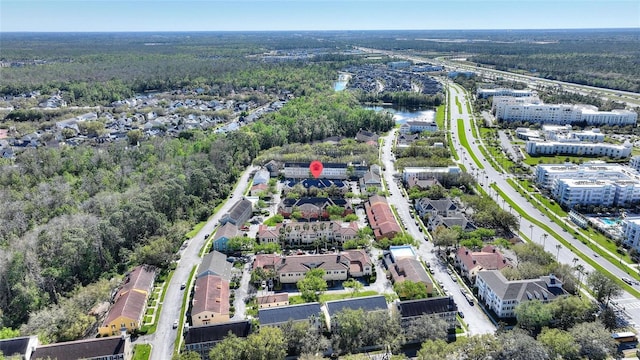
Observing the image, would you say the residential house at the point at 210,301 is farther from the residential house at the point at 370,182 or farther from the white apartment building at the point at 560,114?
the white apartment building at the point at 560,114

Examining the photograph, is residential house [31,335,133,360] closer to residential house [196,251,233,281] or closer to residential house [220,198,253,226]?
residential house [196,251,233,281]

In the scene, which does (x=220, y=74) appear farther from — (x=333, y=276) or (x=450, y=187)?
(x=333, y=276)

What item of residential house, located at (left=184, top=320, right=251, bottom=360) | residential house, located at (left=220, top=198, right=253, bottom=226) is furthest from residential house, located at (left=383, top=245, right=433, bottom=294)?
residential house, located at (left=220, top=198, right=253, bottom=226)

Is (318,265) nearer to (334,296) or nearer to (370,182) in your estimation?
(334,296)

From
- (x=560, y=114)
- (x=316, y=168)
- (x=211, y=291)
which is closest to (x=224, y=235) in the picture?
(x=211, y=291)

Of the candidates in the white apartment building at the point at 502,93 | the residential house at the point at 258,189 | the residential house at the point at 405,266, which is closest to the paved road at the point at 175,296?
the residential house at the point at 258,189
